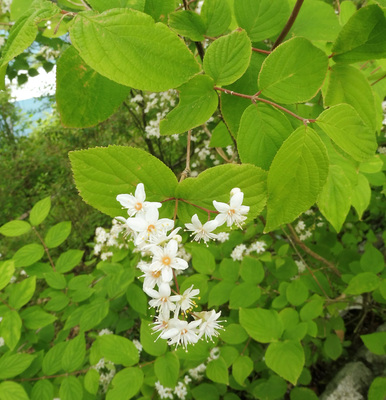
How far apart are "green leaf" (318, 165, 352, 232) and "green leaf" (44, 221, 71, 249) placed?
1059 mm

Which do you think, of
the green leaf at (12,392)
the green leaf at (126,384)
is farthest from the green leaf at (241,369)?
the green leaf at (12,392)

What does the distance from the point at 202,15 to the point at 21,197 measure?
5.21m

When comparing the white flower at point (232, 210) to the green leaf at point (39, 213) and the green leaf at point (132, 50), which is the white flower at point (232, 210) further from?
the green leaf at point (39, 213)

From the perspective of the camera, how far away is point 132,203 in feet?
1.57

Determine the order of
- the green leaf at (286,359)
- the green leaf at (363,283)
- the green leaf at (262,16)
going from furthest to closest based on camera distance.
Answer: the green leaf at (363,283) → the green leaf at (286,359) → the green leaf at (262,16)

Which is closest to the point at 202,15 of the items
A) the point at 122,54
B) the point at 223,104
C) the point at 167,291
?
the point at 223,104

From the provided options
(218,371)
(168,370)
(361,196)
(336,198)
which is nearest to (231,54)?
(336,198)

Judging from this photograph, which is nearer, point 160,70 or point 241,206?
point 160,70

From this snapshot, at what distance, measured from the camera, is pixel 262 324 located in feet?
3.33

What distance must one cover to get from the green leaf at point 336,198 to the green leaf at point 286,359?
561 mm

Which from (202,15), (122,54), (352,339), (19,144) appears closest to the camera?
(122,54)

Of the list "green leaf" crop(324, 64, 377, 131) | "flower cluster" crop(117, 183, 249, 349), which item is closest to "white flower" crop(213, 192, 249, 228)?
"flower cluster" crop(117, 183, 249, 349)

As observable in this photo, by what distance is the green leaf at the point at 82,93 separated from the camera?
43cm

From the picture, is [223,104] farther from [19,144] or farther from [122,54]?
[19,144]
